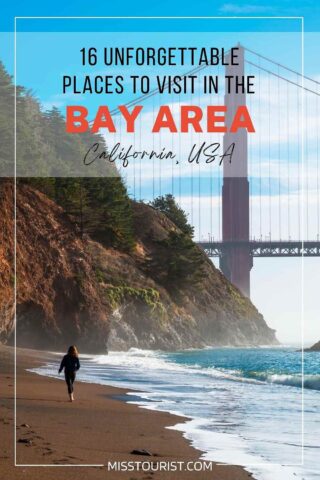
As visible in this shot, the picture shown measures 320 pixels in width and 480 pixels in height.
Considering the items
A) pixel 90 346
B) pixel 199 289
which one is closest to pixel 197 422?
pixel 90 346

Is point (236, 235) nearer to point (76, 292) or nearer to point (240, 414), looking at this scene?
point (76, 292)

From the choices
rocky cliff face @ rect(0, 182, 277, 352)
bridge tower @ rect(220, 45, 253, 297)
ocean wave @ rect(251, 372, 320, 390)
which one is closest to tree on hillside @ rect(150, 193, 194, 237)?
bridge tower @ rect(220, 45, 253, 297)

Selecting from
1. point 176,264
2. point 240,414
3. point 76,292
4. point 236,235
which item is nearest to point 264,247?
point 236,235

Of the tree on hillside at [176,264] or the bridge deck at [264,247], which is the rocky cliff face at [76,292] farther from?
the bridge deck at [264,247]

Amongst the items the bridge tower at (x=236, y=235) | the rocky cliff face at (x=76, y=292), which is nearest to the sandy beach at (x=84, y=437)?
the rocky cliff face at (x=76, y=292)

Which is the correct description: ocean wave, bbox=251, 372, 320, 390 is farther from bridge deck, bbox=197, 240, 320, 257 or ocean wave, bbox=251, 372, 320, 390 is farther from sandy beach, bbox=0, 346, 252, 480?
bridge deck, bbox=197, 240, 320, 257
